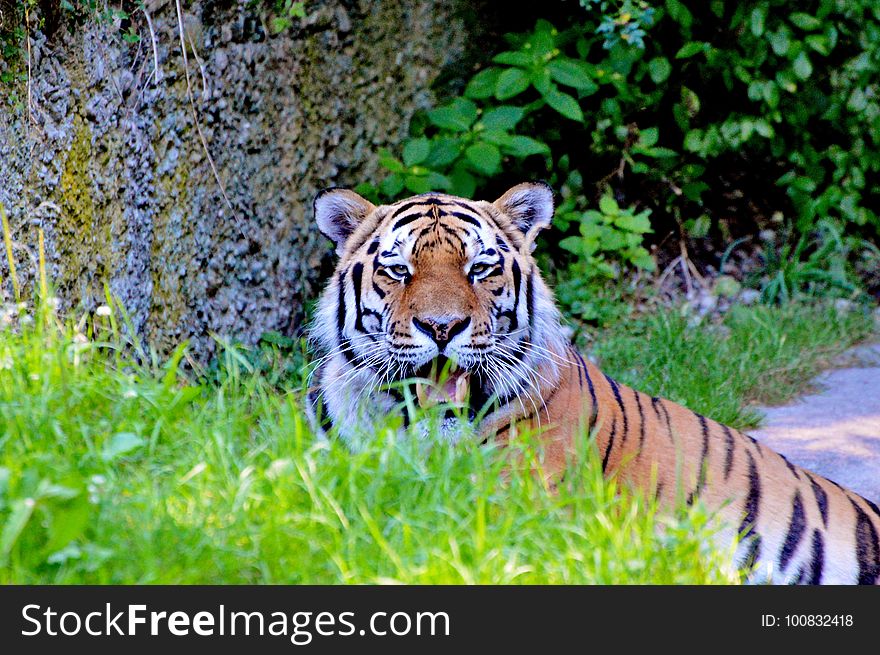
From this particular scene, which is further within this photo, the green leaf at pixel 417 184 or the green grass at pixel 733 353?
the green leaf at pixel 417 184

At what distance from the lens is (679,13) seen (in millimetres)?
5918

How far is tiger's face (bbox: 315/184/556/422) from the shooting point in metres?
3.23

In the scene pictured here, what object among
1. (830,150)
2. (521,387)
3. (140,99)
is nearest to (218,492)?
(521,387)

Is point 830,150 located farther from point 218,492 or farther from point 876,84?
point 218,492

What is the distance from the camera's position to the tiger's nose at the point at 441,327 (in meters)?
3.18

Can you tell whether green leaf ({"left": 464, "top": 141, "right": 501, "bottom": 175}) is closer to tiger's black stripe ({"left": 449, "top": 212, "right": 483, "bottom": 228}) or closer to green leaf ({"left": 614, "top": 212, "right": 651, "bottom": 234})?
green leaf ({"left": 614, "top": 212, "right": 651, "bottom": 234})

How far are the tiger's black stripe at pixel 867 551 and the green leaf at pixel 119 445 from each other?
229 centimetres

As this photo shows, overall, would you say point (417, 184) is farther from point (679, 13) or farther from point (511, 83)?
point (679, 13)

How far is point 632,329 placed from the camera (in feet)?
19.3

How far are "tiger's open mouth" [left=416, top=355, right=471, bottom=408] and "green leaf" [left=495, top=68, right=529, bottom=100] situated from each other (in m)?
2.39

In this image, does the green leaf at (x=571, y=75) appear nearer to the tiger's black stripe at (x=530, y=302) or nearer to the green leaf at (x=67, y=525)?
the tiger's black stripe at (x=530, y=302)

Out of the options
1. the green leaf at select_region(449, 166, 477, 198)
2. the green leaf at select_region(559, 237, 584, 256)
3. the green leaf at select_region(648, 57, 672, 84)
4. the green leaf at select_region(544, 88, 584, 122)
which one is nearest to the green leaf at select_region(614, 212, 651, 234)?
the green leaf at select_region(559, 237, 584, 256)

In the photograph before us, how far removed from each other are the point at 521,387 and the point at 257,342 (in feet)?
6.55

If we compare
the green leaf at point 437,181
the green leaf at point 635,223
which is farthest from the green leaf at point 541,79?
the green leaf at point 635,223
